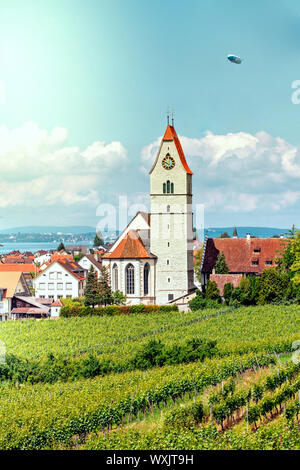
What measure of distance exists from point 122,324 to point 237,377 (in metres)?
18.5

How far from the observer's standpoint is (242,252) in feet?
185

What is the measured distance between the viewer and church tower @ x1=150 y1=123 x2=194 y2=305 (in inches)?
2073

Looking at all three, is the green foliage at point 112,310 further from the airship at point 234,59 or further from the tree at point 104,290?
the airship at point 234,59

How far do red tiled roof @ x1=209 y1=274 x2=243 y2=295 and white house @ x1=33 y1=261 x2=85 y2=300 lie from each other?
14.9 meters

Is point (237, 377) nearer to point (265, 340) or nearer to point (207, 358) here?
point (207, 358)

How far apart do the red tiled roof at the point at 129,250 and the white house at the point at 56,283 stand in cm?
771

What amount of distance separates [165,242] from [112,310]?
27.4 feet

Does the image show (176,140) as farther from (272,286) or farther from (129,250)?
(272,286)

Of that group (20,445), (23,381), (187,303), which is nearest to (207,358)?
(23,381)

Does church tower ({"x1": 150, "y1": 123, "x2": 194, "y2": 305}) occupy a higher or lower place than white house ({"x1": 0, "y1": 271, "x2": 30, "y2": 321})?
higher

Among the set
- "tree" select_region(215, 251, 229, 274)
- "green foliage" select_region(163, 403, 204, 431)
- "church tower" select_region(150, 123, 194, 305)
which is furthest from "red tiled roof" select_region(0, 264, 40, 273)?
"green foliage" select_region(163, 403, 204, 431)

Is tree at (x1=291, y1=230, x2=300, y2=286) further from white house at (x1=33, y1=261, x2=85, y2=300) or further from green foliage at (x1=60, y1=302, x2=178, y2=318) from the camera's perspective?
white house at (x1=33, y1=261, x2=85, y2=300)

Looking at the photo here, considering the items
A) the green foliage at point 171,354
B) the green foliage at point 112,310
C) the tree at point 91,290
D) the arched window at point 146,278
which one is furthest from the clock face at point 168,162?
the green foliage at point 171,354

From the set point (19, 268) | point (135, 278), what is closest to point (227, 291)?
point (135, 278)
